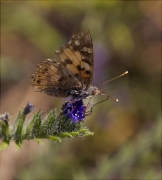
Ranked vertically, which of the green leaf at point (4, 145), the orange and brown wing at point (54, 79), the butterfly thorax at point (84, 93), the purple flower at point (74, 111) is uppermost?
the orange and brown wing at point (54, 79)

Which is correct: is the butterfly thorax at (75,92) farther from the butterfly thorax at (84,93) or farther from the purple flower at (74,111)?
the purple flower at (74,111)

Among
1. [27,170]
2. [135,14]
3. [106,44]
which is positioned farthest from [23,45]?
[27,170]

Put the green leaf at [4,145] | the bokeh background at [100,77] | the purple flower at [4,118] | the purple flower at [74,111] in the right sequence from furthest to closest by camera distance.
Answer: the bokeh background at [100,77] < the purple flower at [74,111] < the purple flower at [4,118] < the green leaf at [4,145]

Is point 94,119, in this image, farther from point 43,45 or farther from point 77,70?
point 77,70

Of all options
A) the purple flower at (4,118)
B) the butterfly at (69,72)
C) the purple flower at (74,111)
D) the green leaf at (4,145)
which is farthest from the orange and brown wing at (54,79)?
the green leaf at (4,145)

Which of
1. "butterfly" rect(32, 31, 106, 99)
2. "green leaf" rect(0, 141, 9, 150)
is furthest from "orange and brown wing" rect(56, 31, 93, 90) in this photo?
"green leaf" rect(0, 141, 9, 150)

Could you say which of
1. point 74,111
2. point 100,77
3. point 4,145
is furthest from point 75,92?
point 100,77

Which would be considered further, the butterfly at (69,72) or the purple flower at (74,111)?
the butterfly at (69,72)

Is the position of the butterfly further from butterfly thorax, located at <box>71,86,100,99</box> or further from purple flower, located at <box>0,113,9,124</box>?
purple flower, located at <box>0,113,9,124</box>
